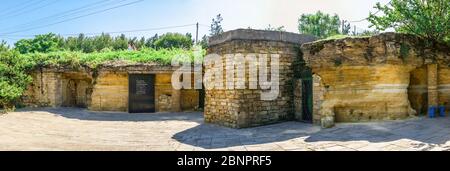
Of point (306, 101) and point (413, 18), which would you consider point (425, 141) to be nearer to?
point (306, 101)

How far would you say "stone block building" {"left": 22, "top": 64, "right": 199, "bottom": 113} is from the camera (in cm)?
1450

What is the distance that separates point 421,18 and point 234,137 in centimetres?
639

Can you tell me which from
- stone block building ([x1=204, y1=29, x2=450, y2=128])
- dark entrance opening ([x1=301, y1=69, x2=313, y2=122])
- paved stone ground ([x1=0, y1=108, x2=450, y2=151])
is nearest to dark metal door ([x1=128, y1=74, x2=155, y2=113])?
paved stone ground ([x1=0, y1=108, x2=450, y2=151])

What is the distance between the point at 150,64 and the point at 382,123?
995 cm

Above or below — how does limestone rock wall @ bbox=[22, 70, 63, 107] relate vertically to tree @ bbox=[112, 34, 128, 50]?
below

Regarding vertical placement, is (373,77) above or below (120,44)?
below

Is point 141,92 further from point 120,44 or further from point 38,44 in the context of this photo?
point 120,44

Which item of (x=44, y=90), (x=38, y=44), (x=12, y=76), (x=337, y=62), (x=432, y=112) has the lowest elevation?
(x=432, y=112)

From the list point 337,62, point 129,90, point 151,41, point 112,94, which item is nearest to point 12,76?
point 112,94

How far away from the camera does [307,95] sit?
984 cm

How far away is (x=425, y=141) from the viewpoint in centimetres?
574

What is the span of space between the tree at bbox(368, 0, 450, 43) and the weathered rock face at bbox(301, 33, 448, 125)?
63 centimetres

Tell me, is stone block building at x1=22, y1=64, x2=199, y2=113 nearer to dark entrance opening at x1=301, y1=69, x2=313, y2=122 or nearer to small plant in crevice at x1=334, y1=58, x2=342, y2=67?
dark entrance opening at x1=301, y1=69, x2=313, y2=122
